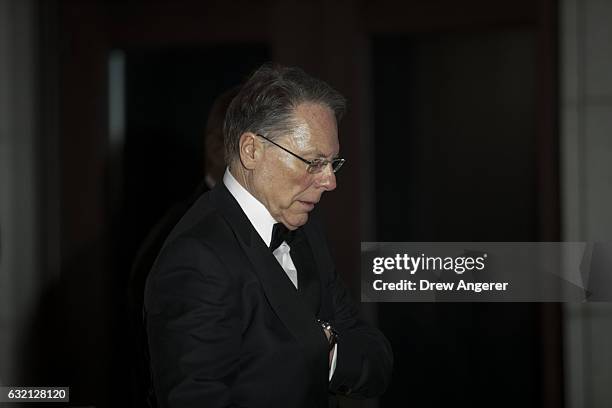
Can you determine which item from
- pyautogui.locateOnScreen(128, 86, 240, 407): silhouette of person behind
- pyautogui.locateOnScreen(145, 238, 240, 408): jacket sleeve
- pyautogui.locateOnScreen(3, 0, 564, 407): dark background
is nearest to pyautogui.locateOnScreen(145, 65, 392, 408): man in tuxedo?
pyautogui.locateOnScreen(145, 238, 240, 408): jacket sleeve

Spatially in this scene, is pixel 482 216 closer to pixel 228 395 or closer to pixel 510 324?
pixel 510 324

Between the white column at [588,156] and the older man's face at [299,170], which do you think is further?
the white column at [588,156]

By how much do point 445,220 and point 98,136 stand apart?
4.28 feet

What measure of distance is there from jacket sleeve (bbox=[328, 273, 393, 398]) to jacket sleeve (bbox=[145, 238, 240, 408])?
26cm

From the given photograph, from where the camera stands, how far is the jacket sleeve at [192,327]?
111cm

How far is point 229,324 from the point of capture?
1156 mm

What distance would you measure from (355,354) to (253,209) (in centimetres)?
36

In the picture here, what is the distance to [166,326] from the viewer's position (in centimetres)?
114

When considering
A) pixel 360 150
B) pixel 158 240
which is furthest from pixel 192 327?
pixel 360 150

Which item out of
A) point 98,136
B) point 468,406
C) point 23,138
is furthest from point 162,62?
point 468,406

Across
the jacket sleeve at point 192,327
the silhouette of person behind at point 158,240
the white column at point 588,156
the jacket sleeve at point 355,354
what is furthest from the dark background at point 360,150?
the jacket sleeve at point 192,327

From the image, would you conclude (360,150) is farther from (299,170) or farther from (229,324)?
(229,324)

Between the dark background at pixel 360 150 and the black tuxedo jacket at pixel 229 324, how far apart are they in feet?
3.89

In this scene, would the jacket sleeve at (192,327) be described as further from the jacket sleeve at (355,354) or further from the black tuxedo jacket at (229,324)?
the jacket sleeve at (355,354)
